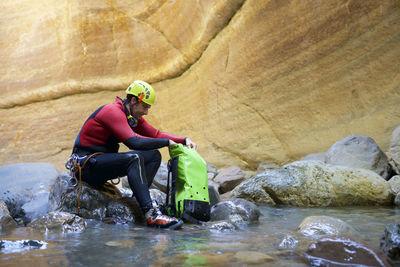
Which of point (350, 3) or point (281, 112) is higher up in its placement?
point (350, 3)

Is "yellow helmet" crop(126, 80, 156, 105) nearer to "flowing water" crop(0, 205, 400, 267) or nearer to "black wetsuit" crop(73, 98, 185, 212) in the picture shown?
"black wetsuit" crop(73, 98, 185, 212)

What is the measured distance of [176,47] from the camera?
11297mm

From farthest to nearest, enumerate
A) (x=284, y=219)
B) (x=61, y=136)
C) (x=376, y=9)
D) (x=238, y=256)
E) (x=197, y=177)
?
(x=61, y=136)
(x=376, y=9)
(x=284, y=219)
(x=197, y=177)
(x=238, y=256)

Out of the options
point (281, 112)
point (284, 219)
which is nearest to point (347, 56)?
point (281, 112)

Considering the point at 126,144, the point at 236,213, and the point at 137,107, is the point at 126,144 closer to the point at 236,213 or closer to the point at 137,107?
the point at 137,107

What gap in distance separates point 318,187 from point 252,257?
324cm

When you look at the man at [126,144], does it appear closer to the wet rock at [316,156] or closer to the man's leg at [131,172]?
the man's leg at [131,172]

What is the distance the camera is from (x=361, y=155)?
5.75 meters

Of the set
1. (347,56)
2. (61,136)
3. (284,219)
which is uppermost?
(347,56)

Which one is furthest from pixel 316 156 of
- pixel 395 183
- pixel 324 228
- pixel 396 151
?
pixel 324 228

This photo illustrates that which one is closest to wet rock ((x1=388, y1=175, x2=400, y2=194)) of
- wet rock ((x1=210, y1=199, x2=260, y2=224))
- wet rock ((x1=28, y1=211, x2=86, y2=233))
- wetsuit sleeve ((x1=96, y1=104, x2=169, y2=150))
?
wet rock ((x1=210, y1=199, x2=260, y2=224))

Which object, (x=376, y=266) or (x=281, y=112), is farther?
(x=281, y=112)

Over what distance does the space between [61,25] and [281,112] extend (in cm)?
857

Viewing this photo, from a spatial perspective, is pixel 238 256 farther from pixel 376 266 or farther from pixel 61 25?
pixel 61 25
